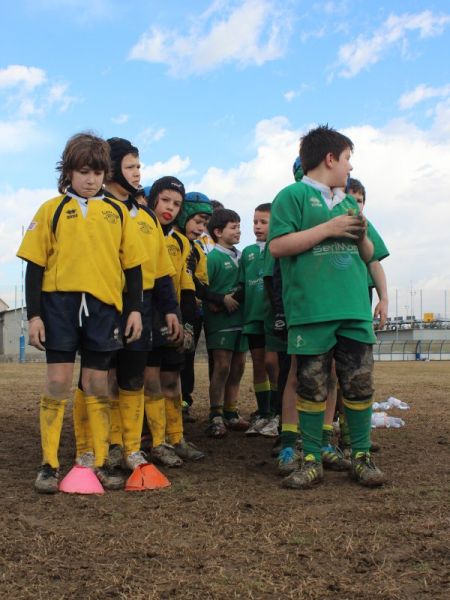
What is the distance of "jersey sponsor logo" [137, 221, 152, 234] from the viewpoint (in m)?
3.94

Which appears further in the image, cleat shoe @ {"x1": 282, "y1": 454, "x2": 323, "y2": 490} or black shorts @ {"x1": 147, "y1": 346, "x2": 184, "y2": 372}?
black shorts @ {"x1": 147, "y1": 346, "x2": 184, "y2": 372}

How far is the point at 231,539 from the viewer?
2430mm

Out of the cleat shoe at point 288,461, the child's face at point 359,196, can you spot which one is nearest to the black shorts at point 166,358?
the cleat shoe at point 288,461

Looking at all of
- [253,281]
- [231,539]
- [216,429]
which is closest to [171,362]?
[216,429]

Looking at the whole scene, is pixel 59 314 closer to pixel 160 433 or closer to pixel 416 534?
pixel 160 433

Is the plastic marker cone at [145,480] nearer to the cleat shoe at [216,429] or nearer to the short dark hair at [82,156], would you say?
the short dark hair at [82,156]

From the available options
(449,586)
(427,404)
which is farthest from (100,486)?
(427,404)

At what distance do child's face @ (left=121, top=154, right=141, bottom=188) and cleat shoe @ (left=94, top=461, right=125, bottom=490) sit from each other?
5.51 ft

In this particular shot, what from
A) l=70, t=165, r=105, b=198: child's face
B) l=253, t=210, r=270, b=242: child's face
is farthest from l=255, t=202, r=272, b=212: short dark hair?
l=70, t=165, r=105, b=198: child's face

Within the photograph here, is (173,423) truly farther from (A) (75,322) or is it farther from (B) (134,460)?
(A) (75,322)

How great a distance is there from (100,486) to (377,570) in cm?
160

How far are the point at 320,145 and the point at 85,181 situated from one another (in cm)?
132

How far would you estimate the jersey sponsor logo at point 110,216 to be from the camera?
354 centimetres

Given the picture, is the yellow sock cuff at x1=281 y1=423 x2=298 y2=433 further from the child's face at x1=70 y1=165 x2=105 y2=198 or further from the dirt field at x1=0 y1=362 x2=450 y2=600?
the child's face at x1=70 y1=165 x2=105 y2=198
